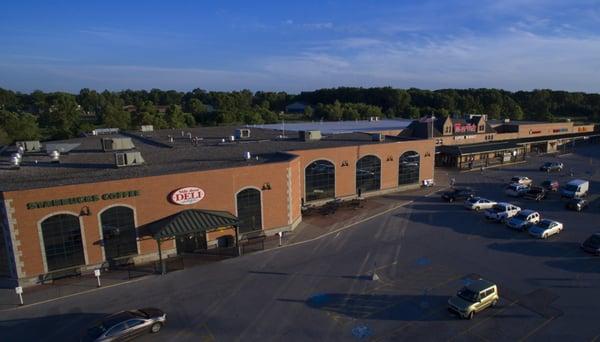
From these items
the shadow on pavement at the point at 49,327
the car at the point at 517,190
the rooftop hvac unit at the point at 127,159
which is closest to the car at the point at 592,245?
the car at the point at 517,190

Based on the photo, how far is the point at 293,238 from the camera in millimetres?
31797


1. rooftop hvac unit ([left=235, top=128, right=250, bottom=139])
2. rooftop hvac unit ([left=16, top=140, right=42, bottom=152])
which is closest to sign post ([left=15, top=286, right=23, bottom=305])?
rooftop hvac unit ([left=16, top=140, right=42, bottom=152])

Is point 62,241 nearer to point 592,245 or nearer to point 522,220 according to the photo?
point 522,220

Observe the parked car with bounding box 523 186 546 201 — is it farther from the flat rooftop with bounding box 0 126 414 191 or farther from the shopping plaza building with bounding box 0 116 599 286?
the flat rooftop with bounding box 0 126 414 191

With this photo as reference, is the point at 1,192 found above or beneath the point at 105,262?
above

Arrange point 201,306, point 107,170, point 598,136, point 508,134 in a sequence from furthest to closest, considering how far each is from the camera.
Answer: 1. point 598,136
2. point 508,134
3. point 107,170
4. point 201,306

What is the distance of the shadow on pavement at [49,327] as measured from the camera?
1848 centimetres

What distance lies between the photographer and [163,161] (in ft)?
113

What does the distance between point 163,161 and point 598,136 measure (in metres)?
108

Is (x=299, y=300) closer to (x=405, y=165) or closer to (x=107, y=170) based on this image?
(x=107, y=170)

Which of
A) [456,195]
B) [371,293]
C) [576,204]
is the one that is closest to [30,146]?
[371,293]

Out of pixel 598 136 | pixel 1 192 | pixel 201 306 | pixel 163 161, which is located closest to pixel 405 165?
pixel 163 161

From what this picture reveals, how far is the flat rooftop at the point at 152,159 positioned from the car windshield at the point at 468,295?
1933 cm

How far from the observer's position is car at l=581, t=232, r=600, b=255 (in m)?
27.2
